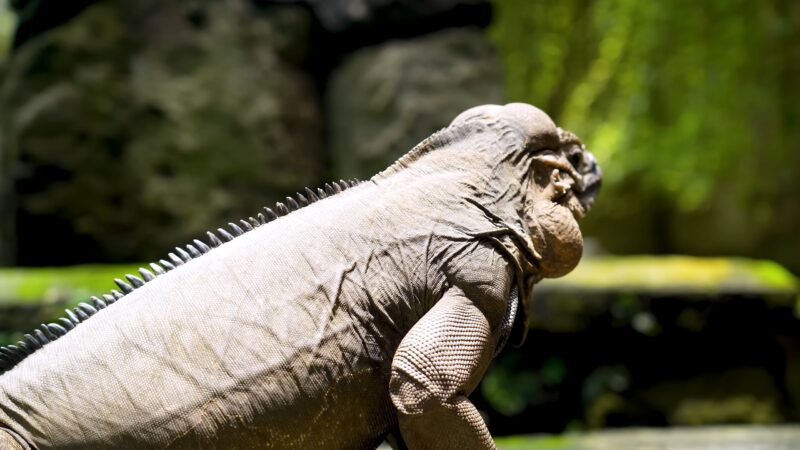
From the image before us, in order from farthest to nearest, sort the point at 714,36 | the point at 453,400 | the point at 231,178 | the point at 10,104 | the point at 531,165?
the point at 714,36 → the point at 231,178 → the point at 10,104 → the point at 531,165 → the point at 453,400

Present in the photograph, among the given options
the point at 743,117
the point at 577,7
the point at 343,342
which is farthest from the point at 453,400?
the point at 743,117

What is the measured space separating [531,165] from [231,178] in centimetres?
322

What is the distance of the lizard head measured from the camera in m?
2.53

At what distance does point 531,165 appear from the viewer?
260 cm

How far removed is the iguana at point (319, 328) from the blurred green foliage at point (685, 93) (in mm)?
7472

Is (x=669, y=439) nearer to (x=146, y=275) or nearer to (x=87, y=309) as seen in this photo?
(x=146, y=275)

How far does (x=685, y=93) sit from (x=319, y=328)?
9.33 m

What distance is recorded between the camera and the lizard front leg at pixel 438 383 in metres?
2.17

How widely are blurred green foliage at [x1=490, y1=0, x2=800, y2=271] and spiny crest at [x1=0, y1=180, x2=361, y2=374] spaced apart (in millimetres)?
7473

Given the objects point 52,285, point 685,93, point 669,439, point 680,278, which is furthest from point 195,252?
A: point 685,93

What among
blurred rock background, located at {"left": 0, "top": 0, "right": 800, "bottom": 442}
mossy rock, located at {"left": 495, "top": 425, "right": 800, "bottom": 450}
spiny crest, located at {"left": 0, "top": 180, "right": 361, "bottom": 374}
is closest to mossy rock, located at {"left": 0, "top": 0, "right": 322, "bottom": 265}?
blurred rock background, located at {"left": 0, "top": 0, "right": 800, "bottom": 442}

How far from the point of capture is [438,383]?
7.16 ft

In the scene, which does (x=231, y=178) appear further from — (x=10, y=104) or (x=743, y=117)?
(x=743, y=117)

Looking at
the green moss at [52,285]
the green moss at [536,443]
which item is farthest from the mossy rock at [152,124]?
the green moss at [536,443]
